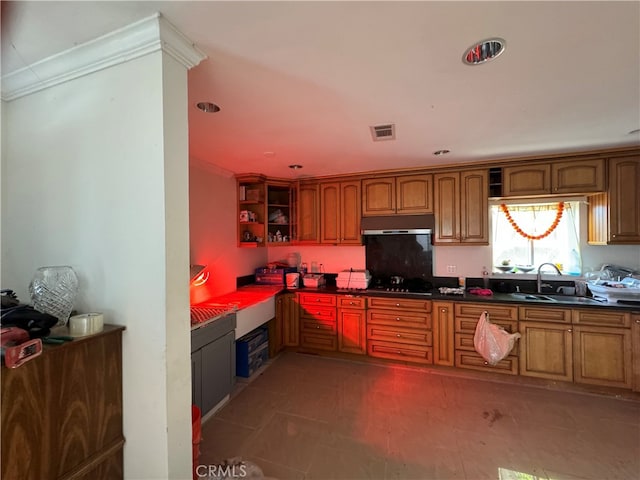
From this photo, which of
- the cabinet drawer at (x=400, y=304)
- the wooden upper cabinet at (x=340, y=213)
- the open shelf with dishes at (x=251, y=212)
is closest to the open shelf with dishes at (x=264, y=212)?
the open shelf with dishes at (x=251, y=212)

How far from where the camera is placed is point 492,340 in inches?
106

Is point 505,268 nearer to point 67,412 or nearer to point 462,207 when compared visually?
point 462,207

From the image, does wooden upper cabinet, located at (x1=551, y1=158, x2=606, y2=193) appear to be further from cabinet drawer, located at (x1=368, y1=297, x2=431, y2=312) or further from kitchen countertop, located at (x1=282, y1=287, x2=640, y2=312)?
cabinet drawer, located at (x1=368, y1=297, x2=431, y2=312)

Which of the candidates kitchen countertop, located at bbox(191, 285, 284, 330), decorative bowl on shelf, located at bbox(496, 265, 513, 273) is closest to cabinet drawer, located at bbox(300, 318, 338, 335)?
kitchen countertop, located at bbox(191, 285, 284, 330)

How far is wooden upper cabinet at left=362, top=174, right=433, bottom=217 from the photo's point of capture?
10.7ft

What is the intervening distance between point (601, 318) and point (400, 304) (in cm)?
180

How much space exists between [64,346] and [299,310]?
2.70 m

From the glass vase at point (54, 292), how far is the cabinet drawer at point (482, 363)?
325 centimetres

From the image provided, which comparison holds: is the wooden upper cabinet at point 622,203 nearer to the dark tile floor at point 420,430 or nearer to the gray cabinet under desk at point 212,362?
the dark tile floor at point 420,430

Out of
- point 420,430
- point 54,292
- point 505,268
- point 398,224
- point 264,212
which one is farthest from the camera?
point 264,212

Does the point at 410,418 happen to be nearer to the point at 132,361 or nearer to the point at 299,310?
the point at 299,310

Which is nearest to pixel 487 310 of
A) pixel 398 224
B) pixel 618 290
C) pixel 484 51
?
pixel 618 290

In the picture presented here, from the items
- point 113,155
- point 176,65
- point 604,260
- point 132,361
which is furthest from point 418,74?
point 604,260

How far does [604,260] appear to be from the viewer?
2906mm
